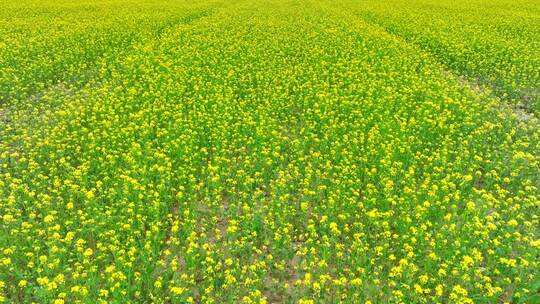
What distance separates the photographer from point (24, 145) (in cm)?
1121

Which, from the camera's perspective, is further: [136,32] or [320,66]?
[136,32]

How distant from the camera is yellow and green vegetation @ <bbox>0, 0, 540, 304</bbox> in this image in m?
6.79

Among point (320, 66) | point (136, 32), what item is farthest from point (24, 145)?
point (136, 32)

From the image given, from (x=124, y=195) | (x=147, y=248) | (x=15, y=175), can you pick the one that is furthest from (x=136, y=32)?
(x=147, y=248)

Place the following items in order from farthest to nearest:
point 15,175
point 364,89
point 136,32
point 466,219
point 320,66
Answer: point 136,32, point 320,66, point 364,89, point 15,175, point 466,219

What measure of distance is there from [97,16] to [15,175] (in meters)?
25.7

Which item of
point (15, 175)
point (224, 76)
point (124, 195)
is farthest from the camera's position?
point (224, 76)

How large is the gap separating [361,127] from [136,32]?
1875cm

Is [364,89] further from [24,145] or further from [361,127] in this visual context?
[24,145]

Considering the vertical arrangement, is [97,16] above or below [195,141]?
above

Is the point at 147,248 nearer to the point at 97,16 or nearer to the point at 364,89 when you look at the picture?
the point at 364,89

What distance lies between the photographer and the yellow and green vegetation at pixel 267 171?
267 inches

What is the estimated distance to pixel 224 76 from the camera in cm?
1706

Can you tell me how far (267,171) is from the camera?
10.3 m
